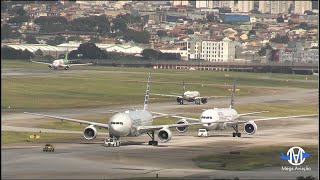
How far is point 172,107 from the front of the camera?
179875 millimetres

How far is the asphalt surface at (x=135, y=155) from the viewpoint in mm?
90625

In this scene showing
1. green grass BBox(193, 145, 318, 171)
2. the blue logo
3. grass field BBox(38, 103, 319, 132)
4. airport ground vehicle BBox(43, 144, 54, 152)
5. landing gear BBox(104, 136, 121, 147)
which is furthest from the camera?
grass field BBox(38, 103, 319, 132)

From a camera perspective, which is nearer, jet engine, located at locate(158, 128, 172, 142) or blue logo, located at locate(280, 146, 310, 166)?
blue logo, located at locate(280, 146, 310, 166)

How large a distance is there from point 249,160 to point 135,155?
8.83m

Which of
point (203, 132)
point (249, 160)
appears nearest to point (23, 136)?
point (203, 132)

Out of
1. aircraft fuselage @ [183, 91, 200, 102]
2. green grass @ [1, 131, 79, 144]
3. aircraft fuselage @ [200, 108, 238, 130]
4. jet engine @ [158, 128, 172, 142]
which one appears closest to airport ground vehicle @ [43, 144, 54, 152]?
green grass @ [1, 131, 79, 144]

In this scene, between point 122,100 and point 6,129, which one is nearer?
point 6,129

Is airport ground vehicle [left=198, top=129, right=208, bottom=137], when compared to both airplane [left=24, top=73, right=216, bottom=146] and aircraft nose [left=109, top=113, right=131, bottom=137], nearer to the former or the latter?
airplane [left=24, top=73, right=216, bottom=146]

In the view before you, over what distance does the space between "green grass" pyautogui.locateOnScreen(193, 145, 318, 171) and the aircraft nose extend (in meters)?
8.20

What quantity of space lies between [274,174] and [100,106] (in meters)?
87.4

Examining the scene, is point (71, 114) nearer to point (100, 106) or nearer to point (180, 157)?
point (100, 106)

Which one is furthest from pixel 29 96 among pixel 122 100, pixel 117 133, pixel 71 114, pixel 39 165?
pixel 39 165

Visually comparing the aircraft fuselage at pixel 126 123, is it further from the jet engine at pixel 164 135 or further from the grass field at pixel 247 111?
the grass field at pixel 247 111

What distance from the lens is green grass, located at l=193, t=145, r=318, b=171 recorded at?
9756 cm
